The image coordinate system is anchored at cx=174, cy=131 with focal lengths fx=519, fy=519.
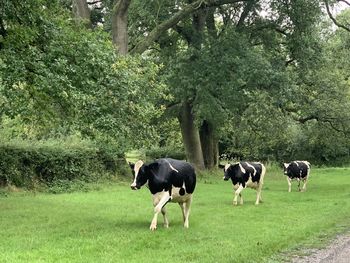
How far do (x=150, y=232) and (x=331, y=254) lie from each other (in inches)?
170

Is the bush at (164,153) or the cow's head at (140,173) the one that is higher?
the cow's head at (140,173)

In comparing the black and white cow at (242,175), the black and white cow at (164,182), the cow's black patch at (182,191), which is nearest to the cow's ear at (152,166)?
the black and white cow at (164,182)

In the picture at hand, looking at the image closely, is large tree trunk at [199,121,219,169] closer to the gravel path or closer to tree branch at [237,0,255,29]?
tree branch at [237,0,255,29]

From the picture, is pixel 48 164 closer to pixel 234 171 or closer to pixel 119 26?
pixel 119 26

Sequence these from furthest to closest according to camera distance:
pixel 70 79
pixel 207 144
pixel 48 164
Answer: pixel 207 144, pixel 48 164, pixel 70 79

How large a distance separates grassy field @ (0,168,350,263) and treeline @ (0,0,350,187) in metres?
2.64

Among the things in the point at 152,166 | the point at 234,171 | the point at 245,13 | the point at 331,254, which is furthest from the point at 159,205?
the point at 245,13

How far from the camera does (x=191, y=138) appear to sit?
3612 centimetres

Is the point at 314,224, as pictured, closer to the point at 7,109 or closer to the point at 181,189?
the point at 181,189

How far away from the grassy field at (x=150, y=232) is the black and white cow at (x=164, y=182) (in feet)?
2.16

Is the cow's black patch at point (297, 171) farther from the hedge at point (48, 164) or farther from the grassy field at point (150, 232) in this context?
the hedge at point (48, 164)

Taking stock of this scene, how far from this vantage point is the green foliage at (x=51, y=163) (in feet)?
78.1

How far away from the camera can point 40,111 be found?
16.6 meters

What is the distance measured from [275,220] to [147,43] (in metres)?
15.1
